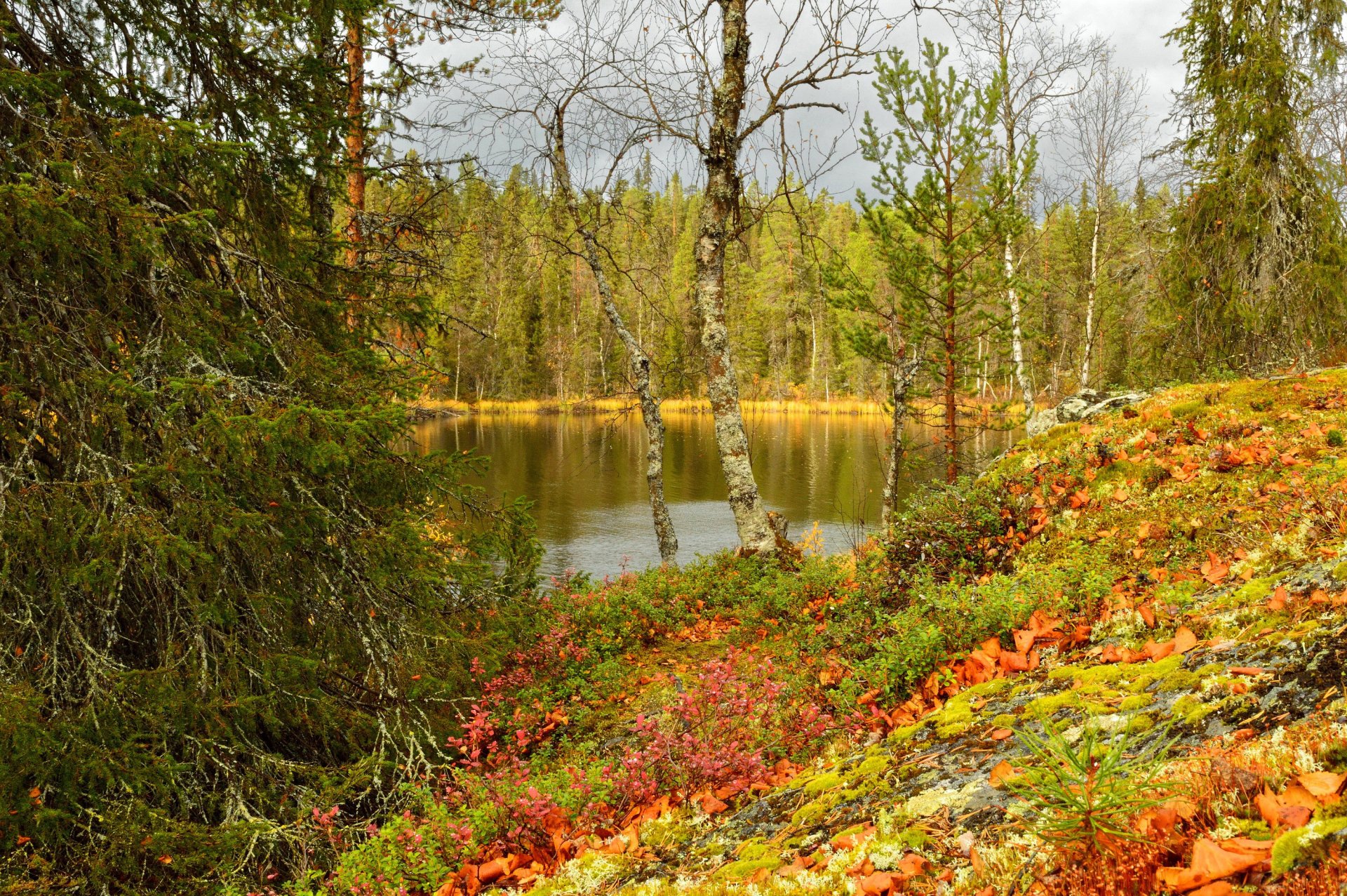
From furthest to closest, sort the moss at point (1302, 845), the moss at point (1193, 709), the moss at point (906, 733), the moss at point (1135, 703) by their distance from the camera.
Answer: the moss at point (906, 733) < the moss at point (1135, 703) < the moss at point (1193, 709) < the moss at point (1302, 845)

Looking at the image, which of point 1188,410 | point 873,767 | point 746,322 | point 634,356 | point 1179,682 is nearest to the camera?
A: point 1179,682

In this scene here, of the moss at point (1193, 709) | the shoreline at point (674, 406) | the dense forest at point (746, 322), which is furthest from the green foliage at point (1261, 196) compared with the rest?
the shoreline at point (674, 406)

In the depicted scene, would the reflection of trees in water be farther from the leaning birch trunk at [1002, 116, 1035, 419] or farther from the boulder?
the boulder

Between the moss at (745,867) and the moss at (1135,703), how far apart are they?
1.21 m

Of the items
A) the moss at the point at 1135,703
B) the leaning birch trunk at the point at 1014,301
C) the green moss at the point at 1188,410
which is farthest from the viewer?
the leaning birch trunk at the point at 1014,301

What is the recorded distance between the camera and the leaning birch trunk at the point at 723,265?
7.74 m

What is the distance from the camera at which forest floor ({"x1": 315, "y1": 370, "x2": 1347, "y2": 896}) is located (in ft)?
4.86

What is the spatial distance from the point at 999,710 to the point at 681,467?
25.4 meters

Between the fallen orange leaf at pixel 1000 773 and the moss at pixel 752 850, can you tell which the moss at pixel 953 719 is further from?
the moss at pixel 752 850

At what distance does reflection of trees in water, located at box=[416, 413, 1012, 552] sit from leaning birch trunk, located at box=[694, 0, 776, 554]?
1.79ft

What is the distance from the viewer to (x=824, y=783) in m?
2.72

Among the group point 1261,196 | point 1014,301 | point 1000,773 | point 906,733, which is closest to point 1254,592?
point 906,733

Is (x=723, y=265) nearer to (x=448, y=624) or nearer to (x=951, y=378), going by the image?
(x=951, y=378)

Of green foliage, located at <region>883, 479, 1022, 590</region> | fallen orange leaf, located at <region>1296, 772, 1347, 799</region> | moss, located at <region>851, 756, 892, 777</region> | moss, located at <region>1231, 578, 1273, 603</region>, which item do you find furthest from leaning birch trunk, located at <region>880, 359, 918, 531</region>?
fallen orange leaf, located at <region>1296, 772, 1347, 799</region>
